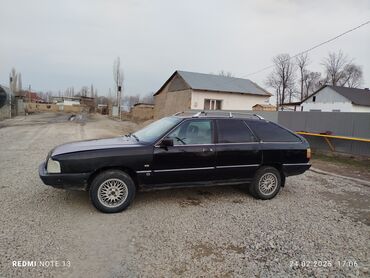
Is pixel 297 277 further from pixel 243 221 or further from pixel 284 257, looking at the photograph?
pixel 243 221

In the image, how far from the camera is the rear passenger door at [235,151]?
513 centimetres

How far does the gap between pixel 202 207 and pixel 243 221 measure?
2.59 ft

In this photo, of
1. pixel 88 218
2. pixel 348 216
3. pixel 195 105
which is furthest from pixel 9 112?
pixel 348 216

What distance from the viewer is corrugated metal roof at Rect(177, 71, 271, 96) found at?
27109 mm

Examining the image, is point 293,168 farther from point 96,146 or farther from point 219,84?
point 219,84

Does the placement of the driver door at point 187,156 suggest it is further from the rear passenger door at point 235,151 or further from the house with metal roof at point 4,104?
the house with metal roof at point 4,104

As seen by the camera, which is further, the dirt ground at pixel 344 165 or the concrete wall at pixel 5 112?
the concrete wall at pixel 5 112

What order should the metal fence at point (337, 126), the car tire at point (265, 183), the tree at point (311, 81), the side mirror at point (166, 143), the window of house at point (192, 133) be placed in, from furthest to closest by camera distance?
1. the tree at point (311, 81)
2. the metal fence at point (337, 126)
3. the car tire at point (265, 183)
4. the window of house at point (192, 133)
5. the side mirror at point (166, 143)

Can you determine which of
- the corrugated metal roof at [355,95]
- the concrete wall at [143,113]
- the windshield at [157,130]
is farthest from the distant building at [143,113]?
the windshield at [157,130]

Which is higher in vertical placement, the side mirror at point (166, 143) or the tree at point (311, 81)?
the tree at point (311, 81)

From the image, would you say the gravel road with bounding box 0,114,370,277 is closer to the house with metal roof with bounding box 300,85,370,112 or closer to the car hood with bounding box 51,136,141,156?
the car hood with bounding box 51,136,141,156

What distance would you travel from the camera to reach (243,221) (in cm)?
441

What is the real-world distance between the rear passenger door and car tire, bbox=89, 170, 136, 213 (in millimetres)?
1618

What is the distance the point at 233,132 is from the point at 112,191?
2.41 metres
